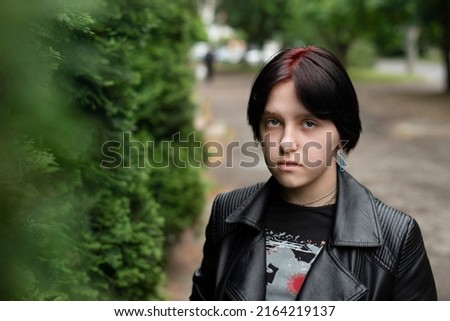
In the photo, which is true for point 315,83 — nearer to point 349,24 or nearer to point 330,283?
point 330,283

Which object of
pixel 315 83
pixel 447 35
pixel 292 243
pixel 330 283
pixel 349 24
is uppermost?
pixel 349 24

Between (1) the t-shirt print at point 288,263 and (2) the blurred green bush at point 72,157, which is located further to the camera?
(1) the t-shirt print at point 288,263

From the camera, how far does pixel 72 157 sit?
6.63 ft

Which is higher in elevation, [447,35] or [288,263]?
[447,35]

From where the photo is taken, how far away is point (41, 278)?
6.07 feet

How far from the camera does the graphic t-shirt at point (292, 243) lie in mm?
1893

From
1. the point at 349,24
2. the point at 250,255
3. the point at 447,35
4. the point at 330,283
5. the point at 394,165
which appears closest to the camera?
the point at 330,283

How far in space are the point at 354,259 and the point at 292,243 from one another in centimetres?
20

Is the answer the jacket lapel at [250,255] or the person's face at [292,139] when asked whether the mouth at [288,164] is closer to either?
the person's face at [292,139]

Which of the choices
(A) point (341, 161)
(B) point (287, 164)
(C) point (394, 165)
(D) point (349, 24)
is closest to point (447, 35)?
(D) point (349, 24)

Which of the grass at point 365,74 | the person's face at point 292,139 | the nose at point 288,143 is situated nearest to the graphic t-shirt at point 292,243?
the person's face at point 292,139

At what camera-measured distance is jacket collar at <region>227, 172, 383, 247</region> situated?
1.88 metres

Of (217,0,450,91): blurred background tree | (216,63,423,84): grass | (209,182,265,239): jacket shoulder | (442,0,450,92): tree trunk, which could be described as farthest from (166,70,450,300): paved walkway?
(216,63,423,84): grass
